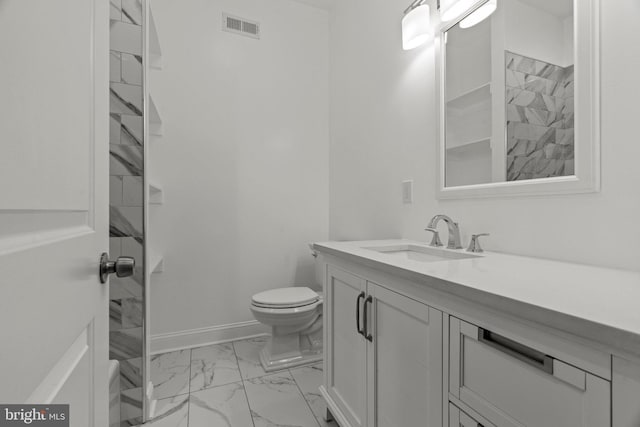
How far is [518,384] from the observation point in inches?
22.6

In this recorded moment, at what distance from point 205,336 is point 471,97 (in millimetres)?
2303

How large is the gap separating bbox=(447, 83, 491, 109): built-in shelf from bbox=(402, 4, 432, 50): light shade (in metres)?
0.36

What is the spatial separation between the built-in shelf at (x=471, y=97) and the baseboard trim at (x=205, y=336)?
2.06m

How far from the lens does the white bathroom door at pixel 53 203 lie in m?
0.31

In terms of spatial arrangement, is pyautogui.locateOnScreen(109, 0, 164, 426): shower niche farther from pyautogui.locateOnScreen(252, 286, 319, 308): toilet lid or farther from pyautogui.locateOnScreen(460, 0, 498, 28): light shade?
pyautogui.locateOnScreen(460, 0, 498, 28): light shade

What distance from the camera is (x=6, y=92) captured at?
304 mm

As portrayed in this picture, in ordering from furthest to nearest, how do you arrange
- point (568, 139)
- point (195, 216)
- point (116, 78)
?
Result: point (195, 216) → point (116, 78) → point (568, 139)

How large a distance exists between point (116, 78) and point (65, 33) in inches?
41.4

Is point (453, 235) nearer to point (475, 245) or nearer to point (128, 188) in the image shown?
point (475, 245)

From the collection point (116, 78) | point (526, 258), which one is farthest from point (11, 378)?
point (116, 78)

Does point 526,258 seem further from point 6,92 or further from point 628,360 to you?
point 6,92

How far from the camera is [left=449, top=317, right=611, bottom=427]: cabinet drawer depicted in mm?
476

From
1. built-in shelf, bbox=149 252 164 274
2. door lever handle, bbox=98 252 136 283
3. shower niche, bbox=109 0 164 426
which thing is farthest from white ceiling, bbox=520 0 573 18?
built-in shelf, bbox=149 252 164 274

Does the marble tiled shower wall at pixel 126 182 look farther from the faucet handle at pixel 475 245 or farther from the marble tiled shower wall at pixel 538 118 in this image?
the marble tiled shower wall at pixel 538 118
